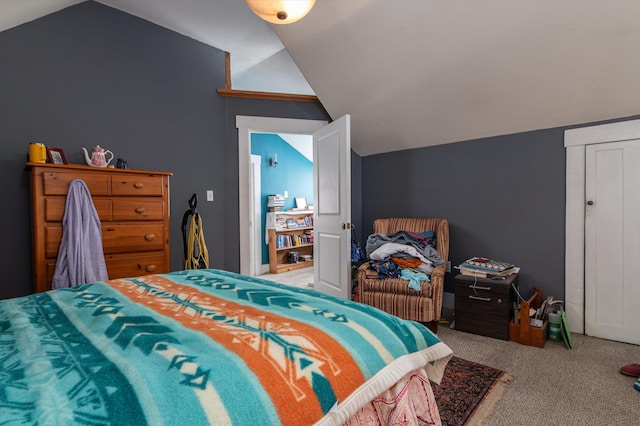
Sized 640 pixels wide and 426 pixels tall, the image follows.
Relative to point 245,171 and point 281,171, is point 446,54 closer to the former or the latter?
point 245,171

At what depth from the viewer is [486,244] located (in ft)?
10.1

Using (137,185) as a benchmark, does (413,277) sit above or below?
below

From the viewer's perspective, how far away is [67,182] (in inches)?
84.7

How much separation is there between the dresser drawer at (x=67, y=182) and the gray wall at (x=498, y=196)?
2818mm

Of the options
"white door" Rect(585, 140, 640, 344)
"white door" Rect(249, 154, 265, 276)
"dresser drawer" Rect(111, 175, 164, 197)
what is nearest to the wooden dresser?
"dresser drawer" Rect(111, 175, 164, 197)

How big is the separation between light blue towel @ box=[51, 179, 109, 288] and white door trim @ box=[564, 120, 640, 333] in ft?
11.7

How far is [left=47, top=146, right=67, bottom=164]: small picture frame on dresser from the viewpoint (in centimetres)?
231

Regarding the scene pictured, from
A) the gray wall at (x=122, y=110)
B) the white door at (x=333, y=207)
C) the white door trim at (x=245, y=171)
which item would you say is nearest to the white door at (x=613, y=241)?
the white door at (x=333, y=207)

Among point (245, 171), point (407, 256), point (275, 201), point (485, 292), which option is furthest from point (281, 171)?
point (485, 292)

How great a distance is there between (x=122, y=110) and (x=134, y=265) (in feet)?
4.53

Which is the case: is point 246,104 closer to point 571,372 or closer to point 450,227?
point 450,227

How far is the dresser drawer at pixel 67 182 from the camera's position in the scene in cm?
208

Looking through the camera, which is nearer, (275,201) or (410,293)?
(410,293)

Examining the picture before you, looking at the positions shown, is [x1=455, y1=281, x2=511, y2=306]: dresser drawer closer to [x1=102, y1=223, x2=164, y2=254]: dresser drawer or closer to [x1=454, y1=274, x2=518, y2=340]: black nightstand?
[x1=454, y1=274, x2=518, y2=340]: black nightstand
